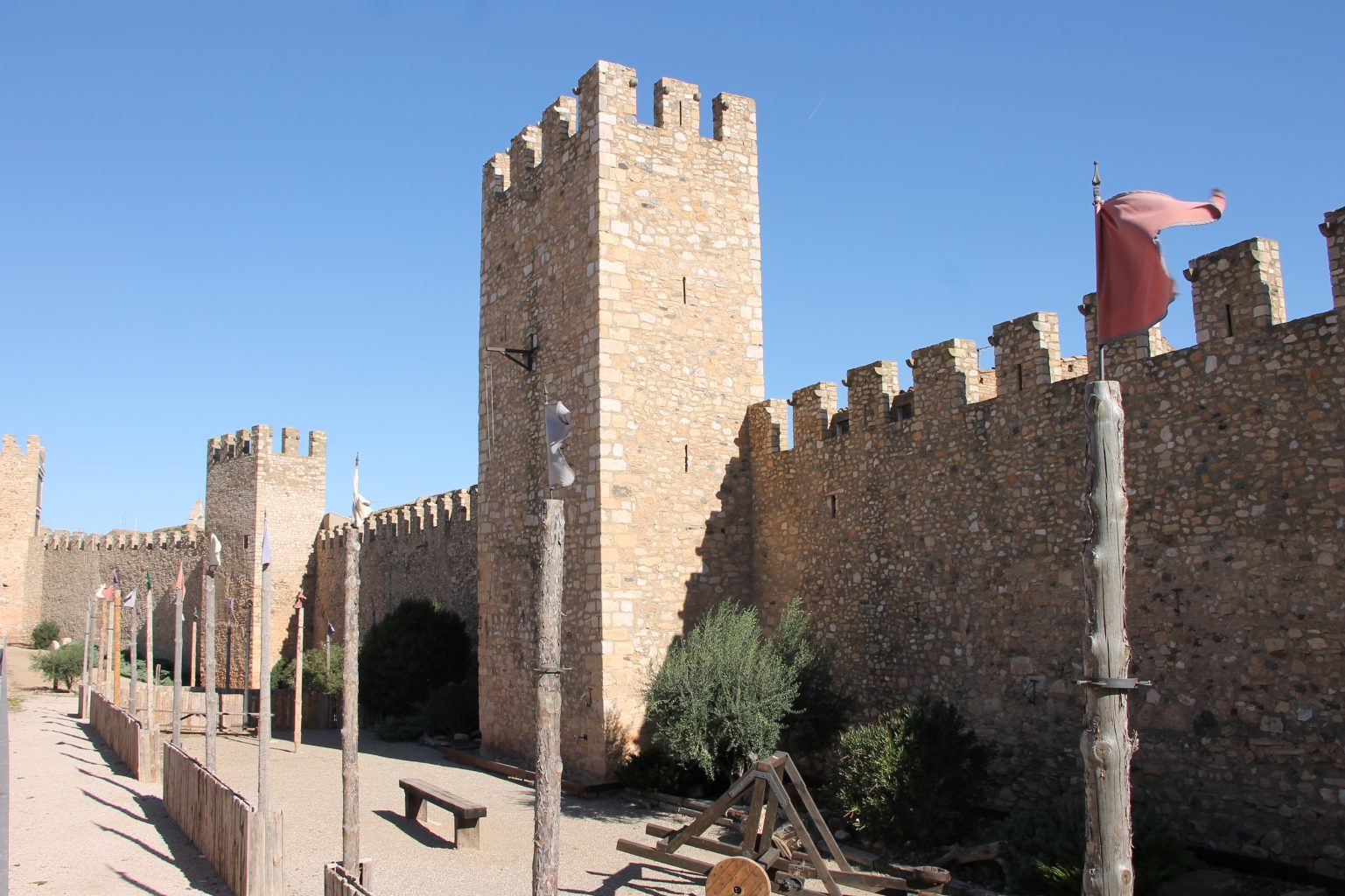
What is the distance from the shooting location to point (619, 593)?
13320 mm

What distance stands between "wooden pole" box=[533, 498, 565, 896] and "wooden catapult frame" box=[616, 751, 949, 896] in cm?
231

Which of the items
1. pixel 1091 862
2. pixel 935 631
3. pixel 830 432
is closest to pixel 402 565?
pixel 830 432

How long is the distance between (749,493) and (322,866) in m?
6.92

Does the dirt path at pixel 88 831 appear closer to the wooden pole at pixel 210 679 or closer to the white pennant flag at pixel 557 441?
the wooden pole at pixel 210 679

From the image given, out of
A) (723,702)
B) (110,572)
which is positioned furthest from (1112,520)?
(110,572)

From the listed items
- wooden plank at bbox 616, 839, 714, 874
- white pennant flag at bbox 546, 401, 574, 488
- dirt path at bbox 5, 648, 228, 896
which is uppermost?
white pennant flag at bbox 546, 401, 574, 488

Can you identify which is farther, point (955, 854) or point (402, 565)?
point (402, 565)

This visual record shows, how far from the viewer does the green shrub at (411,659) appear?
2125 centimetres

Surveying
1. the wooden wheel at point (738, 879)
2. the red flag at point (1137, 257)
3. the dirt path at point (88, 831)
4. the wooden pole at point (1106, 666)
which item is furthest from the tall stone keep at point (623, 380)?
the red flag at point (1137, 257)

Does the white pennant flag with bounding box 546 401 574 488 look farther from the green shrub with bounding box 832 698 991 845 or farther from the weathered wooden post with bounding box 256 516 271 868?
the green shrub with bounding box 832 698 991 845

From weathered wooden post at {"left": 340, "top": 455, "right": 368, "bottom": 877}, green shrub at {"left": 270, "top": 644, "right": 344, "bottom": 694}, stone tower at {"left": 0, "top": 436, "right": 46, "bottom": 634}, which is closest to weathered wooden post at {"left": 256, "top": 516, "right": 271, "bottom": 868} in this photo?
weathered wooden post at {"left": 340, "top": 455, "right": 368, "bottom": 877}

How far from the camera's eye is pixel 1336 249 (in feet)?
27.5

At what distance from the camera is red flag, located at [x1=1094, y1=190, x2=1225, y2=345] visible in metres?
4.64

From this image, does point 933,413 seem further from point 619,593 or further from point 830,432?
point 619,593
